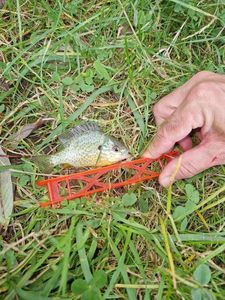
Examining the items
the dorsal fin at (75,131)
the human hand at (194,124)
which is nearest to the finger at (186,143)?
the human hand at (194,124)

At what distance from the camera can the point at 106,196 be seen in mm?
3365

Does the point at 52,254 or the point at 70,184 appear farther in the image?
the point at 70,184

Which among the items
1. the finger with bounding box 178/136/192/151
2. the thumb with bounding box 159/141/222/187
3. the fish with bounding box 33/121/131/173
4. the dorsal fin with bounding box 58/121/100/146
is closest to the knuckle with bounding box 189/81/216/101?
the thumb with bounding box 159/141/222/187

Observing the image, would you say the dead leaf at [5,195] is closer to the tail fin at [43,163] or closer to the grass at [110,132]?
the grass at [110,132]

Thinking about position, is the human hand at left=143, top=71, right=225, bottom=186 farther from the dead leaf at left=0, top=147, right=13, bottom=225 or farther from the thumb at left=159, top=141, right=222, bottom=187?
the dead leaf at left=0, top=147, right=13, bottom=225

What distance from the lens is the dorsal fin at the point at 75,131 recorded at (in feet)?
11.1

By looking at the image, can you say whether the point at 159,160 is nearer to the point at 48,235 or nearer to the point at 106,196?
the point at 106,196

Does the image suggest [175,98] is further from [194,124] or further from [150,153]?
[150,153]

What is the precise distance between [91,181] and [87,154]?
0.18 meters

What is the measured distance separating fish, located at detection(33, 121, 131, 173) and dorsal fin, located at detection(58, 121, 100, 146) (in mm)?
29

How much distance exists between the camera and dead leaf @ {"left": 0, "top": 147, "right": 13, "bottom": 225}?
3.23m

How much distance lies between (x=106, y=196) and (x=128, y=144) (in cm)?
40

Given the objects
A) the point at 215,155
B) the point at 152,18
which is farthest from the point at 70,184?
the point at 152,18

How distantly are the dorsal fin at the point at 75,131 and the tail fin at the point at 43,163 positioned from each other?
17 cm
